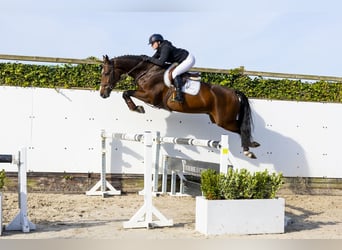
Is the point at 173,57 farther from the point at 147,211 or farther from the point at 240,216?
the point at 240,216

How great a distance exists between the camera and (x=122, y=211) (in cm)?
680

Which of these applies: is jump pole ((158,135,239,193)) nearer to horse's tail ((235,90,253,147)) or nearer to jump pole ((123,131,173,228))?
horse's tail ((235,90,253,147))

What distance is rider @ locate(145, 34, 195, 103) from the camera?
24.6 ft

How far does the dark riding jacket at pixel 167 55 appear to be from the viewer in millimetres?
7480

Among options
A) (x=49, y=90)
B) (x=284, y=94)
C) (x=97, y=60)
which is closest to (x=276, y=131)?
(x=284, y=94)

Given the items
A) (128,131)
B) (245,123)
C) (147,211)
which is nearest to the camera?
(147,211)

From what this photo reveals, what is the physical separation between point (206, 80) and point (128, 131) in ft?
5.36

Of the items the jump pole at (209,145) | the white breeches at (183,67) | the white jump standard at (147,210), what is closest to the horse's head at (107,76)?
the white breeches at (183,67)

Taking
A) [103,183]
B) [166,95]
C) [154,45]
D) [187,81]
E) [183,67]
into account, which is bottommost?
[103,183]

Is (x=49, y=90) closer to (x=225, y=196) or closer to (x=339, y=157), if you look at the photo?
(x=225, y=196)

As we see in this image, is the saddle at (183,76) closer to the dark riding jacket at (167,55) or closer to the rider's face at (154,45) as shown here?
the dark riding jacket at (167,55)

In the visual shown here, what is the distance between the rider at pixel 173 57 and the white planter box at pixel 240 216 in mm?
2571

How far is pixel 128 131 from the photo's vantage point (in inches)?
337

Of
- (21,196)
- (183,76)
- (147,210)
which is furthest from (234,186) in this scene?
(183,76)
